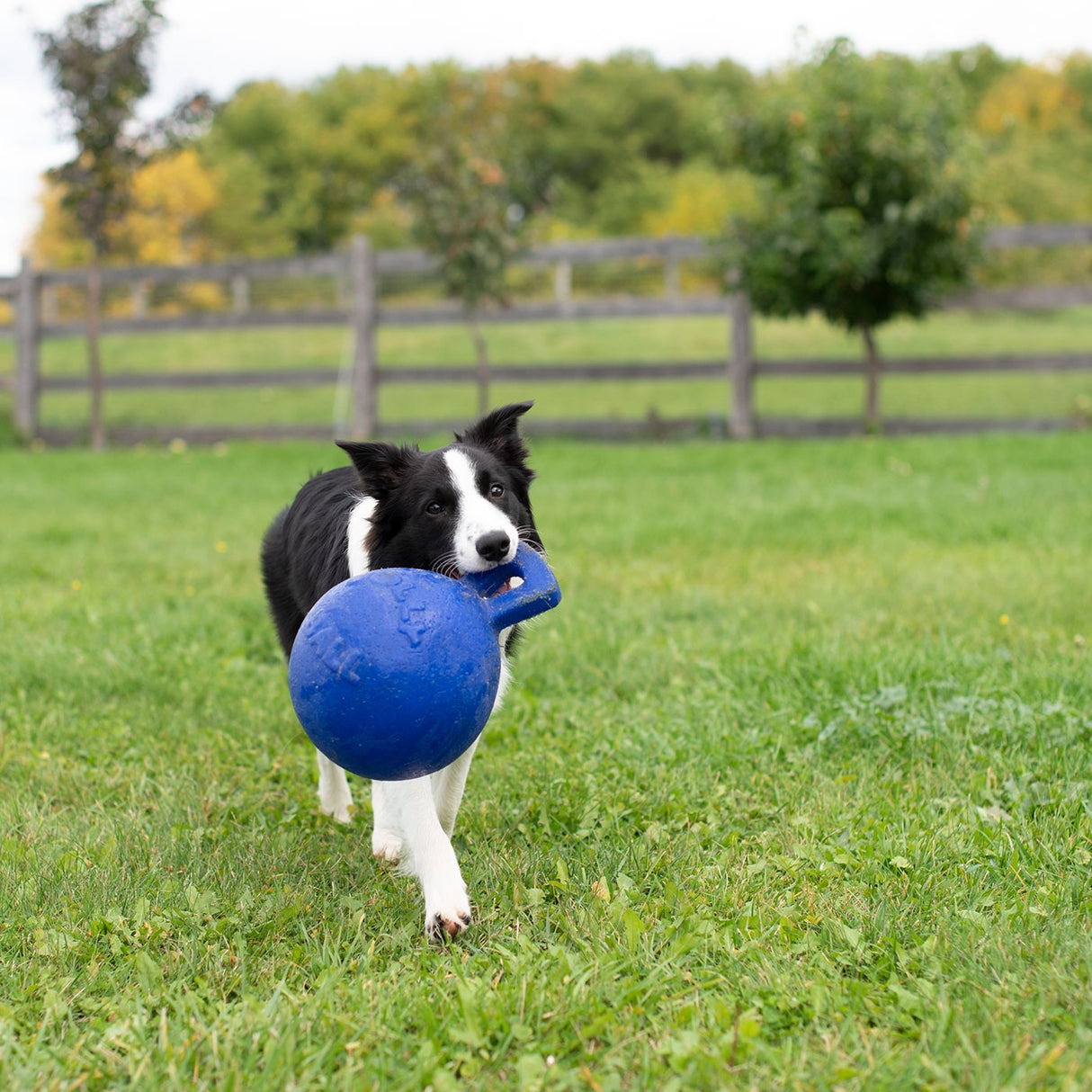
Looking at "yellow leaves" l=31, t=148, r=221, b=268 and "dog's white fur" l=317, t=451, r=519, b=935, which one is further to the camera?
"yellow leaves" l=31, t=148, r=221, b=268

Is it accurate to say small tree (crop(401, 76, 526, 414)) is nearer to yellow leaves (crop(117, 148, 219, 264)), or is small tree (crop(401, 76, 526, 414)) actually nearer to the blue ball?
the blue ball

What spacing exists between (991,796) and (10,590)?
204 inches

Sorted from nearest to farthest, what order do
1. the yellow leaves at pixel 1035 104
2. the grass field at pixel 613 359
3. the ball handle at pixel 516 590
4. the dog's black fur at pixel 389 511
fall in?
1. the ball handle at pixel 516 590
2. the dog's black fur at pixel 389 511
3. the grass field at pixel 613 359
4. the yellow leaves at pixel 1035 104

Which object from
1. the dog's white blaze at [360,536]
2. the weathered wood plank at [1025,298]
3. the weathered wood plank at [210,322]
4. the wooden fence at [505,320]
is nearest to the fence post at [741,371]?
the wooden fence at [505,320]

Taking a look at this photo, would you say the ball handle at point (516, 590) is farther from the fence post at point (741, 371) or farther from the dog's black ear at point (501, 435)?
the fence post at point (741, 371)

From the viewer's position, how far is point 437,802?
303cm

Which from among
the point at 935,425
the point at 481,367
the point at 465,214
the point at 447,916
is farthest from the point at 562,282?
the point at 447,916

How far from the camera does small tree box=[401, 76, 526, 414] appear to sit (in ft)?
45.0

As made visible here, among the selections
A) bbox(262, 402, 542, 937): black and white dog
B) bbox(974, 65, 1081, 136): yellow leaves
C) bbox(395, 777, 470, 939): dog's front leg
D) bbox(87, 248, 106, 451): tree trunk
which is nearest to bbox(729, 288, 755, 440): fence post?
bbox(87, 248, 106, 451): tree trunk

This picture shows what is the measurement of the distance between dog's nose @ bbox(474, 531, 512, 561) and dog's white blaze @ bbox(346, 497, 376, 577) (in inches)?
15.8

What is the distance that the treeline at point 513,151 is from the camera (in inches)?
1093

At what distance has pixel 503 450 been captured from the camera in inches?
129

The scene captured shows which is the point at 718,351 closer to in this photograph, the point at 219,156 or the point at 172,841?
the point at 172,841

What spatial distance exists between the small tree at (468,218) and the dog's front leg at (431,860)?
37.7 ft
